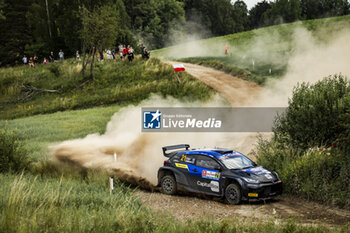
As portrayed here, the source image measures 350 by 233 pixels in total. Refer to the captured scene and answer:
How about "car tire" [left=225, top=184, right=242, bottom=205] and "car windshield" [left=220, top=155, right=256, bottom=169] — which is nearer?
"car tire" [left=225, top=184, right=242, bottom=205]

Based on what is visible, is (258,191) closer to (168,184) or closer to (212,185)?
(212,185)

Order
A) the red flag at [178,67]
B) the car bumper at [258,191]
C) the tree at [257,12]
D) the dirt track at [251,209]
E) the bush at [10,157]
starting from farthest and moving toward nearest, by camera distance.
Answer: the tree at [257,12]
the red flag at [178,67]
the bush at [10,157]
the car bumper at [258,191]
the dirt track at [251,209]

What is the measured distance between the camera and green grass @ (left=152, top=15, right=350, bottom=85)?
38.6 m

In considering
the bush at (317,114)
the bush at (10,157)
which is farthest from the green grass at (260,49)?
the bush at (10,157)

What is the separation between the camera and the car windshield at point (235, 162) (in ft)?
46.6

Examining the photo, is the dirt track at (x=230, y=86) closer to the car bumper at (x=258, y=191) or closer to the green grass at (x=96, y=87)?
the green grass at (x=96, y=87)

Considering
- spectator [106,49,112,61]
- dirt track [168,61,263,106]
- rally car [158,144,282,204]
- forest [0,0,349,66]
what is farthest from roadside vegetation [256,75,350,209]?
spectator [106,49,112,61]

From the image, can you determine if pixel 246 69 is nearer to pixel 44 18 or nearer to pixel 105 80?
pixel 105 80

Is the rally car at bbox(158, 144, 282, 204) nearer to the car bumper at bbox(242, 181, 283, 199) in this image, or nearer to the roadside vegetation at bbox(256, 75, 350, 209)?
the car bumper at bbox(242, 181, 283, 199)

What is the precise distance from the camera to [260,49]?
165 ft

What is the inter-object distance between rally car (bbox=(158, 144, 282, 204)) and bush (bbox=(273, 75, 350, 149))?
3.19 metres

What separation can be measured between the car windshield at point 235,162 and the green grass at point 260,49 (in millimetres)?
20644

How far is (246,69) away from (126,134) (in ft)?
55.6

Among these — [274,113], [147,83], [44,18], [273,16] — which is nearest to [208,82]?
[147,83]
